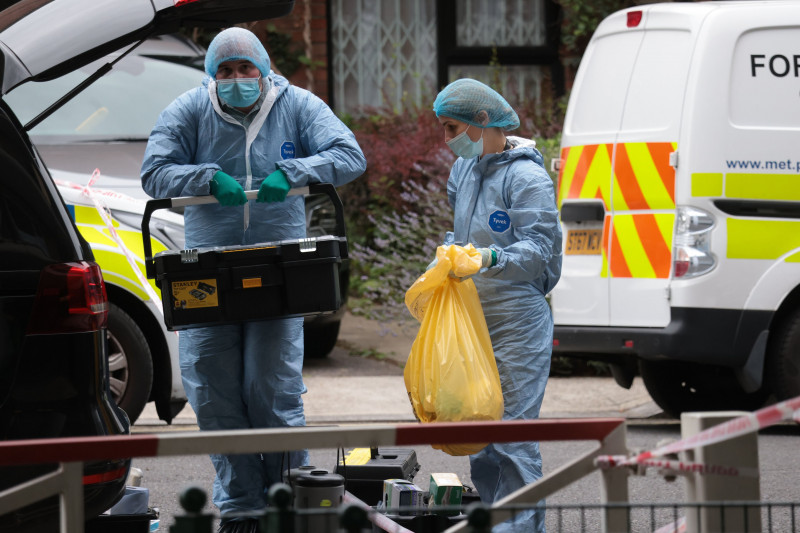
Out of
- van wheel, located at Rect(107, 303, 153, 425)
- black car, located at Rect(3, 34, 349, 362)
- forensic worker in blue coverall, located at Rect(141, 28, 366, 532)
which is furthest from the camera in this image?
black car, located at Rect(3, 34, 349, 362)

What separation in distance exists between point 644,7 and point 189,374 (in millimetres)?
3788

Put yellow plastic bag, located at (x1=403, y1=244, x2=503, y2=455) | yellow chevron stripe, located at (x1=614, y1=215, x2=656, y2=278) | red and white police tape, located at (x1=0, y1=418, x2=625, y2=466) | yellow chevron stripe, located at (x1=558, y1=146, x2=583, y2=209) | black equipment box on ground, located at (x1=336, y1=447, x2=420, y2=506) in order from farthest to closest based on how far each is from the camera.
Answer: yellow chevron stripe, located at (x1=558, y1=146, x2=583, y2=209) < yellow chevron stripe, located at (x1=614, y1=215, x2=656, y2=278) < black equipment box on ground, located at (x1=336, y1=447, x2=420, y2=506) < yellow plastic bag, located at (x1=403, y1=244, x2=503, y2=455) < red and white police tape, located at (x1=0, y1=418, x2=625, y2=466)

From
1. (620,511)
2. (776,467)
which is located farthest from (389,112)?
(620,511)

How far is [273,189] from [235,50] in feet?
1.80

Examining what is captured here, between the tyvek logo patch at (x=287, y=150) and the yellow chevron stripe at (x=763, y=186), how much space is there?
2855 millimetres

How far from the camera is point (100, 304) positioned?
3904 millimetres

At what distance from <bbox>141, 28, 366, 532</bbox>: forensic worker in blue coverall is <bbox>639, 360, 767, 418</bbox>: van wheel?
346 cm

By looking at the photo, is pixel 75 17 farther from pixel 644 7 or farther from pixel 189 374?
pixel 644 7

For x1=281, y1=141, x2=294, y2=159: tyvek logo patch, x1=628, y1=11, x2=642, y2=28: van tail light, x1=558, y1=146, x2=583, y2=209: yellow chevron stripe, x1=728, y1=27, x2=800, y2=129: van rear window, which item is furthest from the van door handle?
x1=281, y1=141, x2=294, y2=159: tyvek logo patch

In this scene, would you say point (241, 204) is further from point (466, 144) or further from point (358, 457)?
point (358, 457)

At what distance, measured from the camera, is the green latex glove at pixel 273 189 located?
4406mm

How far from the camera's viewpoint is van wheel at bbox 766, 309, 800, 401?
6824mm

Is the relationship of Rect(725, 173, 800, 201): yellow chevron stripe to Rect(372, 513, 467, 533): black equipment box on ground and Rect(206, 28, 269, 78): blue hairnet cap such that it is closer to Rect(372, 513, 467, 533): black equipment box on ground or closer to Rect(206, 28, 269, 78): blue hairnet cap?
Rect(206, 28, 269, 78): blue hairnet cap

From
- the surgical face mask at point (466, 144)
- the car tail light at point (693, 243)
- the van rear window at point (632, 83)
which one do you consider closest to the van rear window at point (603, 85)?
the van rear window at point (632, 83)
